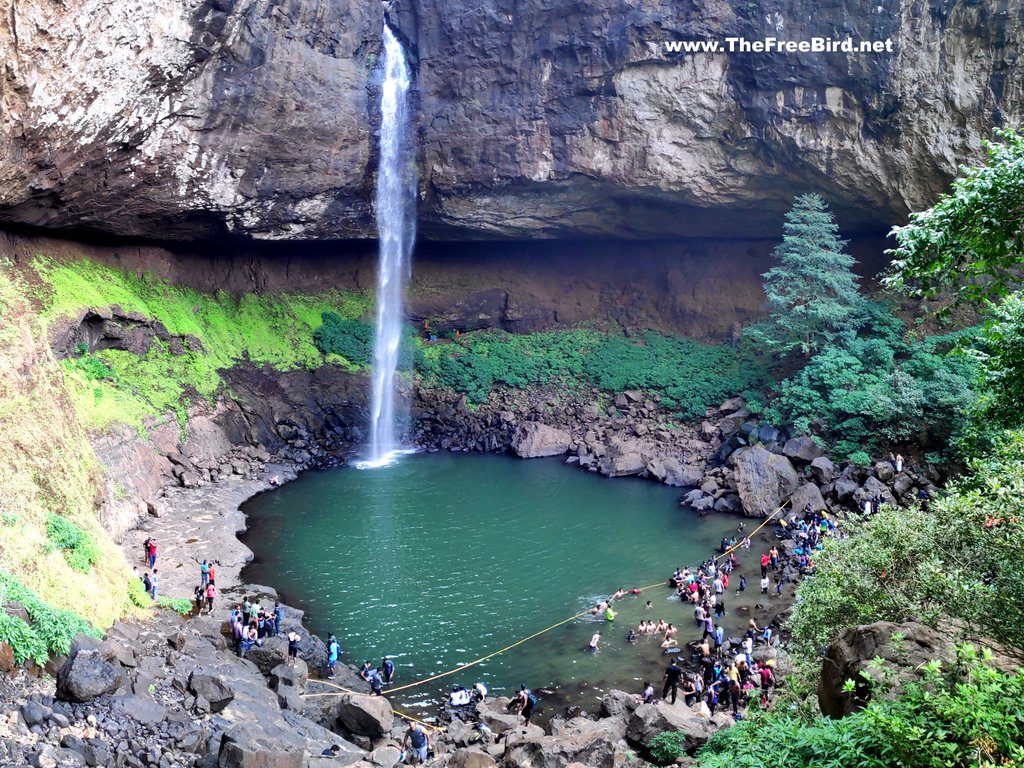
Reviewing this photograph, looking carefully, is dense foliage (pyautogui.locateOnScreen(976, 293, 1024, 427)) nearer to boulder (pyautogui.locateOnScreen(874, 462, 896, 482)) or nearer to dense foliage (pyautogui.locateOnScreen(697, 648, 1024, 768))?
dense foliage (pyautogui.locateOnScreen(697, 648, 1024, 768))

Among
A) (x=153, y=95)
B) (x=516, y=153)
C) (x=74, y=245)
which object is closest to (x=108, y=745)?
(x=153, y=95)

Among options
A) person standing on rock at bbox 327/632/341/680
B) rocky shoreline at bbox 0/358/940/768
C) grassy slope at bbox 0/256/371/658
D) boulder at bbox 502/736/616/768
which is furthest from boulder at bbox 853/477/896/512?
grassy slope at bbox 0/256/371/658

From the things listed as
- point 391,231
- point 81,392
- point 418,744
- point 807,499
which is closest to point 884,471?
point 807,499

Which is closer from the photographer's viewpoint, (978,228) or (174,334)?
(978,228)

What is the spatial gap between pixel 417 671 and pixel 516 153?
829 inches

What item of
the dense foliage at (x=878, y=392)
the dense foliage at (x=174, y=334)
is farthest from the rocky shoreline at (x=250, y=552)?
the dense foliage at (x=878, y=392)

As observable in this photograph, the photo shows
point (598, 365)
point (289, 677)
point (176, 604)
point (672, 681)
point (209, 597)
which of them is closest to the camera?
point (289, 677)

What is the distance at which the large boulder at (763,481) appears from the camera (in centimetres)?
2512

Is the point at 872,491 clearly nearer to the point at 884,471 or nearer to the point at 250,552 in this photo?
the point at 884,471

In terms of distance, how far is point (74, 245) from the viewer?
28219mm

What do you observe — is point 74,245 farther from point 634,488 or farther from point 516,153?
point 634,488

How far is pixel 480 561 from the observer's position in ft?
74.0

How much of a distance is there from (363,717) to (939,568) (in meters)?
9.47

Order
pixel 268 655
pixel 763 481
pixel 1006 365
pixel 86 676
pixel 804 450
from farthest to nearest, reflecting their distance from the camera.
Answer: pixel 804 450
pixel 763 481
pixel 268 655
pixel 86 676
pixel 1006 365
